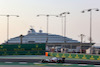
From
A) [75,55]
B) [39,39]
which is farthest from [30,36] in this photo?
[75,55]

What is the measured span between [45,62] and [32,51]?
19.9 meters

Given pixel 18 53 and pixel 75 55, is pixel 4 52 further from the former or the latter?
pixel 75 55

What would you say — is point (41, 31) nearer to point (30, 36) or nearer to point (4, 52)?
point (30, 36)

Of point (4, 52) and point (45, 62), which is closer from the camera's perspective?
point (45, 62)

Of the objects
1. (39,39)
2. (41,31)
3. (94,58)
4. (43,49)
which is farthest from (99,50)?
(41,31)

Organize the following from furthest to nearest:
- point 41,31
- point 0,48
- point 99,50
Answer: point 41,31
point 0,48
point 99,50

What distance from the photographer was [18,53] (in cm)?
5622

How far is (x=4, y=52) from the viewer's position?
55.6 m

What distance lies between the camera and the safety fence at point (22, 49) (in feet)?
183

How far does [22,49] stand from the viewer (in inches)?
2215

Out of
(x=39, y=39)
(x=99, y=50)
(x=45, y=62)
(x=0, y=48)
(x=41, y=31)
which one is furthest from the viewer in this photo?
(x=41, y=31)

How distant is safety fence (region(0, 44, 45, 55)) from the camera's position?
2193 inches

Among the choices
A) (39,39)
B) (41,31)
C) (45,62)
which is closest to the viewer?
(45,62)

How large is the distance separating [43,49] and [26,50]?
389 centimetres
